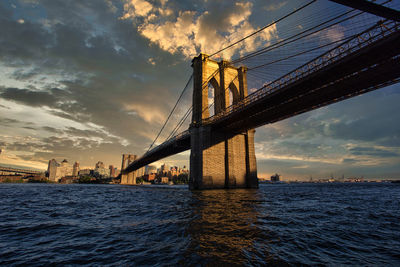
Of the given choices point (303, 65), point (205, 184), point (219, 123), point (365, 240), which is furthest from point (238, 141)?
point (365, 240)

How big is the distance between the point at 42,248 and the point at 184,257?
3.50m

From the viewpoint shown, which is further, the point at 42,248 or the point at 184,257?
the point at 42,248

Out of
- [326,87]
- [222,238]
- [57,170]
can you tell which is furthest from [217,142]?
[57,170]

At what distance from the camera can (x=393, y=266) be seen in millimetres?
3439

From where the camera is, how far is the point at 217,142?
30281 millimetres

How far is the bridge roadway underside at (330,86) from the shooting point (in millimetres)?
15413

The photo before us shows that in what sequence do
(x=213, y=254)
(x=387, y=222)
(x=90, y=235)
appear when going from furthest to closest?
(x=387, y=222), (x=90, y=235), (x=213, y=254)

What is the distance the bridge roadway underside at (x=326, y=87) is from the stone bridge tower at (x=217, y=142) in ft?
6.36

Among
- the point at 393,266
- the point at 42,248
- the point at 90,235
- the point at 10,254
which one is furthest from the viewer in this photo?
the point at 90,235

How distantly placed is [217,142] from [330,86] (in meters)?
16.4

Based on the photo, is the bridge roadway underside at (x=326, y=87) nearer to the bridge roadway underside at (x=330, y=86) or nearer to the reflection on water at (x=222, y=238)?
the bridge roadway underside at (x=330, y=86)

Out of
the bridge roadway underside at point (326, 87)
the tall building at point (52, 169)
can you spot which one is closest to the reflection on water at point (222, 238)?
the bridge roadway underside at point (326, 87)

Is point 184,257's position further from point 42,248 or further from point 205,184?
point 205,184

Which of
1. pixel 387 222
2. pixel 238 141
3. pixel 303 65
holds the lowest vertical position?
pixel 387 222
